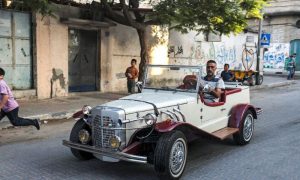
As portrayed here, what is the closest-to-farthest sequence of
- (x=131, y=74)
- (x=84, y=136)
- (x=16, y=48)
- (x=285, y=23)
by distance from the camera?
(x=84, y=136) → (x=16, y=48) → (x=131, y=74) → (x=285, y=23)

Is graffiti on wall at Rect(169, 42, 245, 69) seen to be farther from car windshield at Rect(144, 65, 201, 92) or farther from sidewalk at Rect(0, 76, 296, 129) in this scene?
car windshield at Rect(144, 65, 201, 92)

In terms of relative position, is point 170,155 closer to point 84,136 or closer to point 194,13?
point 84,136

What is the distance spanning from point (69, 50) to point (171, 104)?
31.2 feet

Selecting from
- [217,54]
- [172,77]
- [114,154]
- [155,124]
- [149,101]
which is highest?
[217,54]

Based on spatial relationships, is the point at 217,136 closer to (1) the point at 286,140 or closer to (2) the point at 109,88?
(1) the point at 286,140

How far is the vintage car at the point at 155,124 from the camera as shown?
5.22 metres

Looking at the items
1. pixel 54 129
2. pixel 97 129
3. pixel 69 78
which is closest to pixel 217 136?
pixel 97 129

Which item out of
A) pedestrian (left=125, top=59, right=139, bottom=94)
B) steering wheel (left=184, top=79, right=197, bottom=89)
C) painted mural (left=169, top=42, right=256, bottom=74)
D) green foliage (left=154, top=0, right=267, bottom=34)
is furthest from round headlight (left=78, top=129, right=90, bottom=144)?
painted mural (left=169, top=42, right=256, bottom=74)

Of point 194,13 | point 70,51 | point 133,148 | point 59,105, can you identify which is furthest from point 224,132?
point 70,51

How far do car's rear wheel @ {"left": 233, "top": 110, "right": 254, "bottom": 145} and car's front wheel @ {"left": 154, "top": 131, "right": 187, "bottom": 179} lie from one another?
210cm

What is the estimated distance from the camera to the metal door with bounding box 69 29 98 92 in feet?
48.7

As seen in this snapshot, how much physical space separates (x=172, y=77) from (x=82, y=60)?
8780 mm

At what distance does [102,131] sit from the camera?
17.8 ft

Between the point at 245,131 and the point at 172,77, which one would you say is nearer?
the point at 172,77
